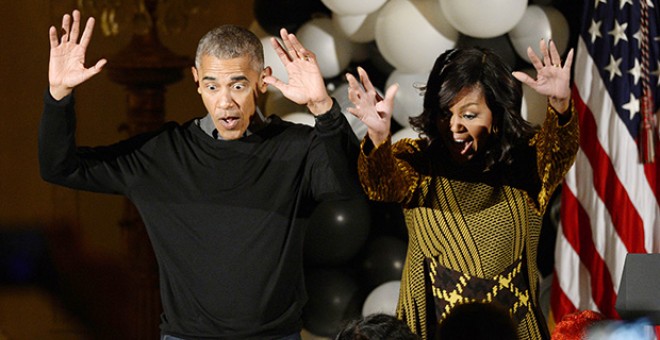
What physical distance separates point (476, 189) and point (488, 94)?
24cm

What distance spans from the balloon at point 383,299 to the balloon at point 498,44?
0.85 m

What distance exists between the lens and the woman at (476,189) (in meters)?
2.89

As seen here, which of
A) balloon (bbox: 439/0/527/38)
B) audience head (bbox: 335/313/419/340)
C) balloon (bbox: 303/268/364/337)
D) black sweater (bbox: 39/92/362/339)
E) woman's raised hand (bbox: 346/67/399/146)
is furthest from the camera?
balloon (bbox: 303/268/364/337)

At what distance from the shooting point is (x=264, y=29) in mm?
4109

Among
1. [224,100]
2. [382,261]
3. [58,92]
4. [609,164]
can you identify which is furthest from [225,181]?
[609,164]

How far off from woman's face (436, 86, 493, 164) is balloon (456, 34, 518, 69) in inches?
41.1

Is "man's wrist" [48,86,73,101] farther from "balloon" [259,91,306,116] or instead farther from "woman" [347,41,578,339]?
"balloon" [259,91,306,116]

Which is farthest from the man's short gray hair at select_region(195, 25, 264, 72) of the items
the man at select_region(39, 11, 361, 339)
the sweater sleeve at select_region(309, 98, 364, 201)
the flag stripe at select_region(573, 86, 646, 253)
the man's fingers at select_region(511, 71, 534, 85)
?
the flag stripe at select_region(573, 86, 646, 253)

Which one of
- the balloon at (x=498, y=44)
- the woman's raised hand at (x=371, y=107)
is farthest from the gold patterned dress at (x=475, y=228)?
the balloon at (x=498, y=44)

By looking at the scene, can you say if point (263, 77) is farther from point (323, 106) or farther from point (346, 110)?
point (346, 110)

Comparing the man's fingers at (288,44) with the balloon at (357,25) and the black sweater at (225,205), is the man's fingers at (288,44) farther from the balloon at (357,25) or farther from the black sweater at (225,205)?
the balloon at (357,25)

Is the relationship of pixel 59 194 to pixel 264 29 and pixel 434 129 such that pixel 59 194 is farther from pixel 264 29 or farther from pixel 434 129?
pixel 434 129

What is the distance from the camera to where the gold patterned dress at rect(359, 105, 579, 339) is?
2.90 meters

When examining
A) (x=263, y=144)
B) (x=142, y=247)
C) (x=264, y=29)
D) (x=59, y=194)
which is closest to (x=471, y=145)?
(x=263, y=144)
